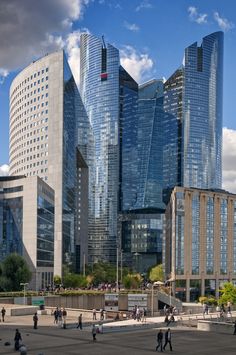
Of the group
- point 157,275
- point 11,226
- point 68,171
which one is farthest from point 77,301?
point 68,171

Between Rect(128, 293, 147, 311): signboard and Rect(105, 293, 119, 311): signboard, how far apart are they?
2259 mm

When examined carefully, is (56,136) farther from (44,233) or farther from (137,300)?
(137,300)

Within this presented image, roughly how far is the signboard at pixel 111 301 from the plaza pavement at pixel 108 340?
93.5 ft

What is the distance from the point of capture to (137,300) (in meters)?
94.4

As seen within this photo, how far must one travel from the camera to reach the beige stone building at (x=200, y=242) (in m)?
137

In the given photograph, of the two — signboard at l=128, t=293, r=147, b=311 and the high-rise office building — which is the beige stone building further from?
signboard at l=128, t=293, r=147, b=311

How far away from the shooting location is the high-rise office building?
167750mm

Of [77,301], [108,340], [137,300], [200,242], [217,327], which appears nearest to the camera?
[108,340]

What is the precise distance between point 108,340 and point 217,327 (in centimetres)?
1374

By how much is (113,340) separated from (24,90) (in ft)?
501

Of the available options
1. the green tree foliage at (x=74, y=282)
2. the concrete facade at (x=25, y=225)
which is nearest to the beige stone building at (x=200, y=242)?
the green tree foliage at (x=74, y=282)

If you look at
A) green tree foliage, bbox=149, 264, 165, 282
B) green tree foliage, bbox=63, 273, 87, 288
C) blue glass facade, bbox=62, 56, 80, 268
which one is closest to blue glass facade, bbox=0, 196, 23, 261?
green tree foliage, bbox=63, 273, 87, 288

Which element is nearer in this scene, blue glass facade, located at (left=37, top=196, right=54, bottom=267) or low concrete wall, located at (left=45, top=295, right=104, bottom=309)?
low concrete wall, located at (left=45, top=295, right=104, bottom=309)

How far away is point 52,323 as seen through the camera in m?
61.4
